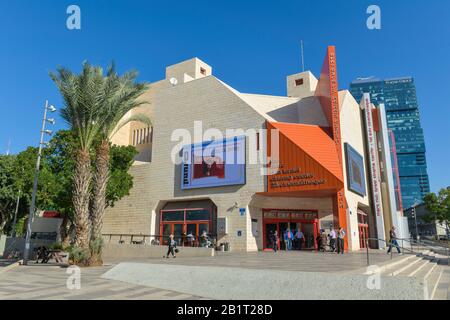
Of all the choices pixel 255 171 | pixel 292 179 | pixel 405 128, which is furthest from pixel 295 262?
pixel 405 128

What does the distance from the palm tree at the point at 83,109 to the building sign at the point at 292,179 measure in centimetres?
1210

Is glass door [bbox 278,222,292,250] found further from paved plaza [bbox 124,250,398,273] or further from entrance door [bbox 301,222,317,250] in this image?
paved plaza [bbox 124,250,398,273]

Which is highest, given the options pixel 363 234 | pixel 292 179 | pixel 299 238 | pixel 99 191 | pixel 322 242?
pixel 292 179

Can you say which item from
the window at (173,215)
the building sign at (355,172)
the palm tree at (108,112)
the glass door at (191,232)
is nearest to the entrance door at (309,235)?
the building sign at (355,172)

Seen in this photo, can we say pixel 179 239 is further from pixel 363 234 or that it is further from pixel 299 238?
pixel 363 234

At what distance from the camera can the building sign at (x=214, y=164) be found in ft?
80.1

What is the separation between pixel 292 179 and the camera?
21.8 m

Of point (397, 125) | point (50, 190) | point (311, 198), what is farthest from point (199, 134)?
point (397, 125)

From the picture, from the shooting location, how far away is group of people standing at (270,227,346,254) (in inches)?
784

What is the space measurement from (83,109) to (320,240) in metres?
16.9

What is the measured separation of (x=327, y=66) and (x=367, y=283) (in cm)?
2045

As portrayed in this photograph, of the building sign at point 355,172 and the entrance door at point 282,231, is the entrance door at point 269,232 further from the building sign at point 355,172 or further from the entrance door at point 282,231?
the building sign at point 355,172
